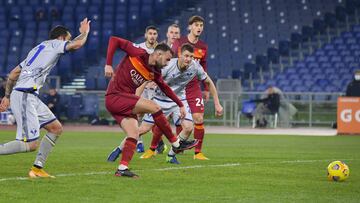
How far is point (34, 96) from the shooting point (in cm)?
1080

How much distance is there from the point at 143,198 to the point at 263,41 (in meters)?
29.8

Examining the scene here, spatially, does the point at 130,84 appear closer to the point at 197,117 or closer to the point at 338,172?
the point at 338,172

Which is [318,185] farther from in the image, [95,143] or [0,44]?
Answer: [0,44]

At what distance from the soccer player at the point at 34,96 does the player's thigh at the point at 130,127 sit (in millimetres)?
927

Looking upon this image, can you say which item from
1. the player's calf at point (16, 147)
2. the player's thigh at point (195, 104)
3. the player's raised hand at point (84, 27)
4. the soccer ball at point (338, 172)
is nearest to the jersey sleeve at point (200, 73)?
the player's thigh at point (195, 104)

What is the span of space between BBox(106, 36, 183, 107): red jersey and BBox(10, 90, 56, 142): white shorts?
1.14 meters

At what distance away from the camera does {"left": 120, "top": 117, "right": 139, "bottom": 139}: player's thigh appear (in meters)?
11.1

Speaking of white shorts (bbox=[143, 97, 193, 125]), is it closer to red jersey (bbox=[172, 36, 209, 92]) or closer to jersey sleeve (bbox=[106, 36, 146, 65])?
red jersey (bbox=[172, 36, 209, 92])

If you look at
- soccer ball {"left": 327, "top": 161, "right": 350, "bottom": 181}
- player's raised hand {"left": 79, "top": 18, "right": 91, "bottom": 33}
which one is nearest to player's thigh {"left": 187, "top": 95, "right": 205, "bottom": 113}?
soccer ball {"left": 327, "top": 161, "right": 350, "bottom": 181}

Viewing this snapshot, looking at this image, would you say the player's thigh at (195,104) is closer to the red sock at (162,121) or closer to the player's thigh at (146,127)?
the player's thigh at (146,127)

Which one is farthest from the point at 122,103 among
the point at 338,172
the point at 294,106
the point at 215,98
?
the point at 294,106

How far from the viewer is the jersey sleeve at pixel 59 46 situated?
10625 mm

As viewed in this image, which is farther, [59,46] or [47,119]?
[47,119]

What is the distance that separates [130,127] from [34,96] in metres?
1.33
